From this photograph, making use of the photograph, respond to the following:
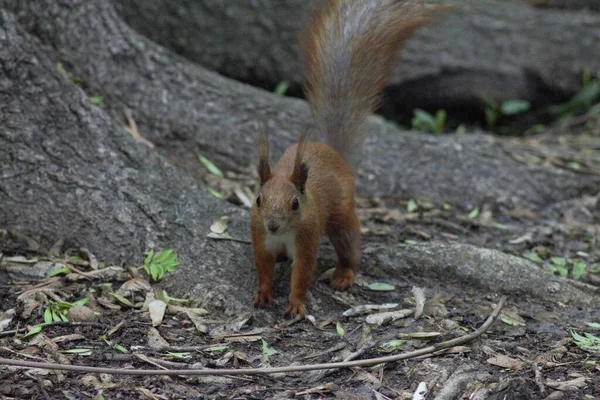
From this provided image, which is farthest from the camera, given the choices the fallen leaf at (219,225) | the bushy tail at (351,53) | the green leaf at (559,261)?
the green leaf at (559,261)

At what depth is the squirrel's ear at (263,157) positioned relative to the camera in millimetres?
3754

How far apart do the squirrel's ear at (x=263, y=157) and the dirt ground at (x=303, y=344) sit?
1.96 feet

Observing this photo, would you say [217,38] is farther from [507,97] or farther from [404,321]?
[404,321]

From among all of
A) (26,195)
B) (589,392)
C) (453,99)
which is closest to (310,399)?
(589,392)

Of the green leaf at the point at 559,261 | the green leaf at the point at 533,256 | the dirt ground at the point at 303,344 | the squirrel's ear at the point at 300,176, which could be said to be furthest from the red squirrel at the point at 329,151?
the green leaf at the point at 559,261

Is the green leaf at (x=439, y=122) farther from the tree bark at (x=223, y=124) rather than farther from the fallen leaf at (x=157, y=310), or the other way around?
the fallen leaf at (x=157, y=310)

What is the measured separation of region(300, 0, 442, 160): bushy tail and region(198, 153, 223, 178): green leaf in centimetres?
71

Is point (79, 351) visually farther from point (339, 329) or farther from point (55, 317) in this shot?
point (339, 329)

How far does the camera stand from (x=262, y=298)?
12.6 feet

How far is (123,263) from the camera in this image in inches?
157

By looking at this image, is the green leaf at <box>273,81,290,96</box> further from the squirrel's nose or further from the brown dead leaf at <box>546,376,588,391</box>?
the brown dead leaf at <box>546,376,588,391</box>

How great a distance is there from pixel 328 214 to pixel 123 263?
984 mm

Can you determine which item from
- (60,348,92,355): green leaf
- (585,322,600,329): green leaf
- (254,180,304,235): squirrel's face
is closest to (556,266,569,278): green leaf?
(585,322,600,329): green leaf

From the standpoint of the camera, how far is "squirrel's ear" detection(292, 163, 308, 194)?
3779mm
